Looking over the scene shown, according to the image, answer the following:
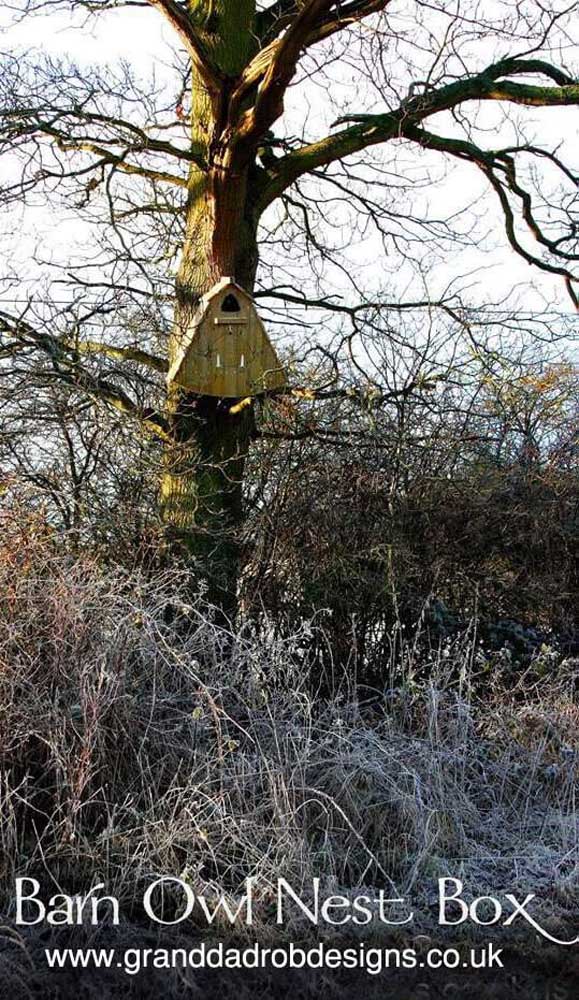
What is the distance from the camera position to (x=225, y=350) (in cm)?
734

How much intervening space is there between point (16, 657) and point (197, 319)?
9.35 feet

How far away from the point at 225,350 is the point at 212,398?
620 millimetres

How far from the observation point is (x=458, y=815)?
215 inches

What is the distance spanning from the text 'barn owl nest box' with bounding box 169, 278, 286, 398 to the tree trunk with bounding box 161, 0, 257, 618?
18cm

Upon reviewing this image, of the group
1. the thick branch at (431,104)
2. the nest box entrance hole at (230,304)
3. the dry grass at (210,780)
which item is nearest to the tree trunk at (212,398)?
the nest box entrance hole at (230,304)

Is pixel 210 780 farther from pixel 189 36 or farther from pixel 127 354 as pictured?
pixel 189 36

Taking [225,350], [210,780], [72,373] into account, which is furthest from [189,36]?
[210,780]

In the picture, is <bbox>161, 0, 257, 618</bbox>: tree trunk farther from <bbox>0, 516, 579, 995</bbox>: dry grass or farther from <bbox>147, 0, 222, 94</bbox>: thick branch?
<bbox>0, 516, 579, 995</bbox>: dry grass

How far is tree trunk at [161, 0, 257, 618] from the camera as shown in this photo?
761 centimetres

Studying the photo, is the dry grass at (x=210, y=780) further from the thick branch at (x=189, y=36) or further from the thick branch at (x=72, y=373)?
the thick branch at (x=189, y=36)

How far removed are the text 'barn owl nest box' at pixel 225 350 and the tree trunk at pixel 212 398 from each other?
179mm

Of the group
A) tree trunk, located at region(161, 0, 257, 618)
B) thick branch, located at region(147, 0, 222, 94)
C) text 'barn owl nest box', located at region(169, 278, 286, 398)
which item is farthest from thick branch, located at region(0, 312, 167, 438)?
thick branch, located at region(147, 0, 222, 94)

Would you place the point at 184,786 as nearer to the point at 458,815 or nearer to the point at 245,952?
the point at 245,952

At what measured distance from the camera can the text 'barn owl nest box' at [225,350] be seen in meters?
7.27
